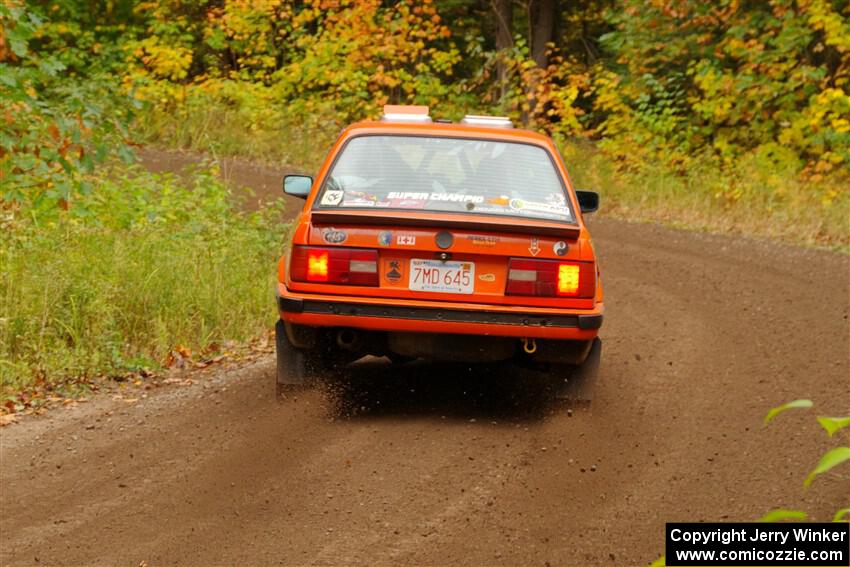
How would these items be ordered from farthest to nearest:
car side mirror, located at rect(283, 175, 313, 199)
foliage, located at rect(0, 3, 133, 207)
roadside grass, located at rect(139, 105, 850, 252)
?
roadside grass, located at rect(139, 105, 850, 252), foliage, located at rect(0, 3, 133, 207), car side mirror, located at rect(283, 175, 313, 199)

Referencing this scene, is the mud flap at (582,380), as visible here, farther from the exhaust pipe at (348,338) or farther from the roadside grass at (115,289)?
the roadside grass at (115,289)

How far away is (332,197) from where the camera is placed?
23.3ft

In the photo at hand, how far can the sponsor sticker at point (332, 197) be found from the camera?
702cm

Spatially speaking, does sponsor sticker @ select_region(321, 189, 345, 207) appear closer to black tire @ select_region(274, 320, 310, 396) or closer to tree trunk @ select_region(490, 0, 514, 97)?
black tire @ select_region(274, 320, 310, 396)

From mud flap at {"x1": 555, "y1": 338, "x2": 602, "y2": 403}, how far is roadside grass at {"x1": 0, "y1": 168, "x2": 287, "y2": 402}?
3.01m

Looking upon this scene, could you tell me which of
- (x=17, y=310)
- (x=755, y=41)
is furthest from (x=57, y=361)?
(x=755, y=41)

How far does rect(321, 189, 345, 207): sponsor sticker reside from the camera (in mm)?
7023

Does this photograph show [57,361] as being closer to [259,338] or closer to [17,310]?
[17,310]

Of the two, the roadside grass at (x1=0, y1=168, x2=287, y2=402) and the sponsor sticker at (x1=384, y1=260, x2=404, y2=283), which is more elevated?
the sponsor sticker at (x1=384, y1=260, x2=404, y2=283)

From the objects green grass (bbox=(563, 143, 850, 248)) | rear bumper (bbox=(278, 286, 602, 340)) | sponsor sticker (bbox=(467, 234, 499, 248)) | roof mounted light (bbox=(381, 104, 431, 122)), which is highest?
roof mounted light (bbox=(381, 104, 431, 122))

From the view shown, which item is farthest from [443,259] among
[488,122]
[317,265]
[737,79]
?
[737,79]

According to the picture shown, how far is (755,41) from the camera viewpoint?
65.7 feet

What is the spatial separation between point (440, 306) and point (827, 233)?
37.1 feet

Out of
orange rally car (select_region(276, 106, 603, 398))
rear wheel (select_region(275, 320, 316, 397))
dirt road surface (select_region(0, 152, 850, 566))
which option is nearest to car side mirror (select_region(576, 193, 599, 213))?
orange rally car (select_region(276, 106, 603, 398))
